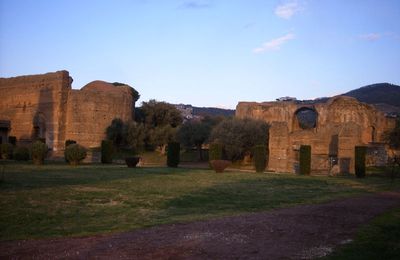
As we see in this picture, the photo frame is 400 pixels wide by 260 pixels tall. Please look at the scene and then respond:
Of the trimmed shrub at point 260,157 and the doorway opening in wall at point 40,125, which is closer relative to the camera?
the trimmed shrub at point 260,157

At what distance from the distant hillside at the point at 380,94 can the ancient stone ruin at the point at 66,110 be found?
176 feet

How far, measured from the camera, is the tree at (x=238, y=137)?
33.1 metres

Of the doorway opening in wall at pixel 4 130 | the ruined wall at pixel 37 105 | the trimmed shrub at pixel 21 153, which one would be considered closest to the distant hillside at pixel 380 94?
the ruined wall at pixel 37 105

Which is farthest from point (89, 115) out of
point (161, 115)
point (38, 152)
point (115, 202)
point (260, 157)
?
point (115, 202)

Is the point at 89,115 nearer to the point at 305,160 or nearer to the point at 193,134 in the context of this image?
the point at 193,134

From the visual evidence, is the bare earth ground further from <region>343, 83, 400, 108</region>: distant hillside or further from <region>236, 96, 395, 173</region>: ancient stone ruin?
<region>343, 83, 400, 108</region>: distant hillside

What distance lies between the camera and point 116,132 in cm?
4222

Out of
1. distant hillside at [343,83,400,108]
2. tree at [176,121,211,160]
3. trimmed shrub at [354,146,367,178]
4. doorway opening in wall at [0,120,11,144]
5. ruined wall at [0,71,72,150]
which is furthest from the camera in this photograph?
distant hillside at [343,83,400,108]

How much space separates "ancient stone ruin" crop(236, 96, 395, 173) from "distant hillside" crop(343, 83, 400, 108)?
3921cm

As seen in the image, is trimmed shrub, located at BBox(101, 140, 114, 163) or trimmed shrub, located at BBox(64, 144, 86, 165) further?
trimmed shrub, located at BBox(101, 140, 114, 163)

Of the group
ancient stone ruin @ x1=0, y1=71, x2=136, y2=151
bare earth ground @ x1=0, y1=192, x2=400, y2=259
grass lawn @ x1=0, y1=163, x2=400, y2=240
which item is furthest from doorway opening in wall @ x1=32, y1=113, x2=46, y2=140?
bare earth ground @ x1=0, y1=192, x2=400, y2=259

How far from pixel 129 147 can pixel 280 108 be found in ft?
52.4

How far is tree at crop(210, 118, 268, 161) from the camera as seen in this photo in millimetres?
33094

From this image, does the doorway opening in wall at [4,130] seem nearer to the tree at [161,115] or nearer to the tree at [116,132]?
the tree at [116,132]
